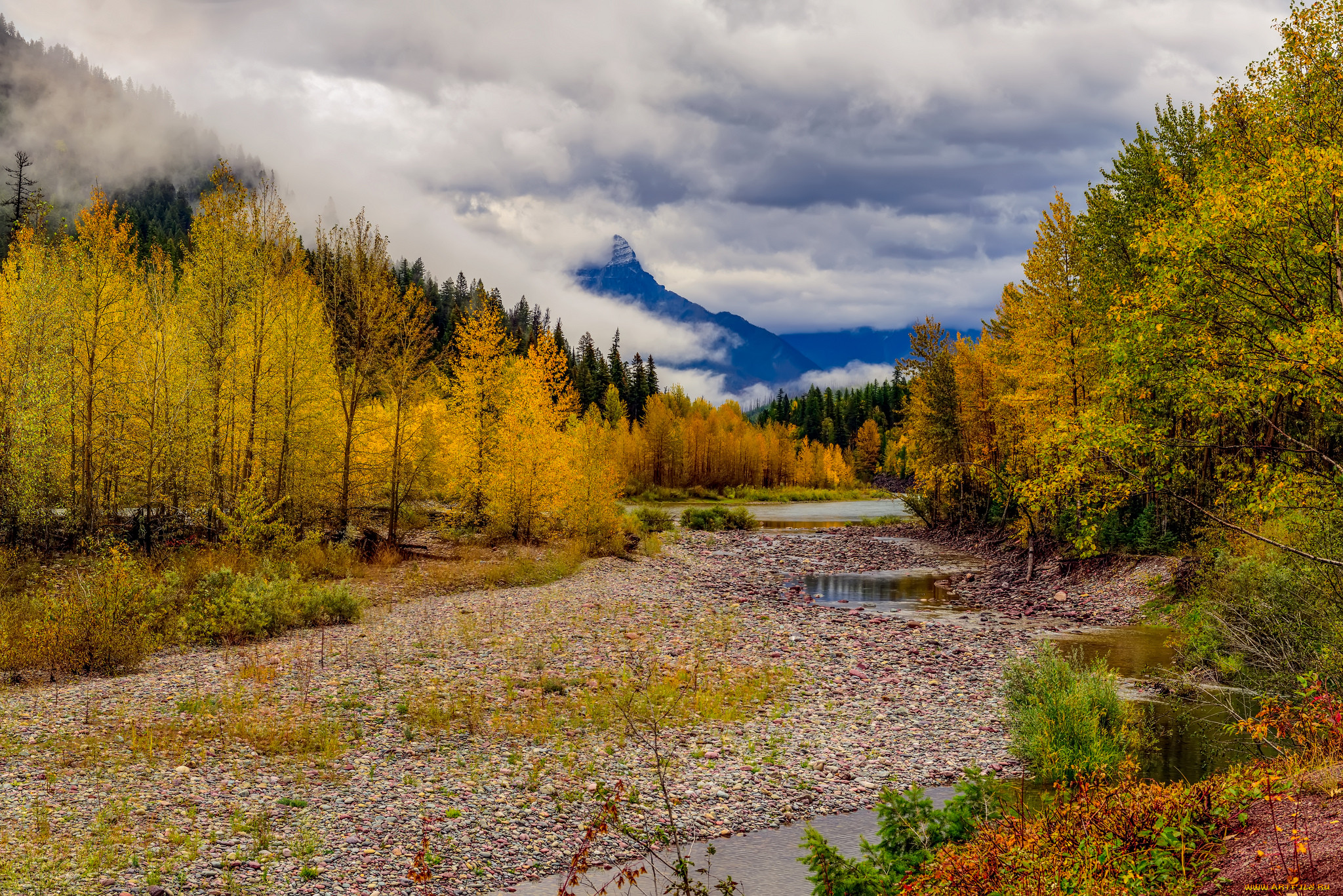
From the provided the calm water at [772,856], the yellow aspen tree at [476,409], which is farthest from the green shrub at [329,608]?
the calm water at [772,856]

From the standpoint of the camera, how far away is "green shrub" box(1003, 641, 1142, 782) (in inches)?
441

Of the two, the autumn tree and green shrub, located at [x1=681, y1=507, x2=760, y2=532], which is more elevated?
the autumn tree

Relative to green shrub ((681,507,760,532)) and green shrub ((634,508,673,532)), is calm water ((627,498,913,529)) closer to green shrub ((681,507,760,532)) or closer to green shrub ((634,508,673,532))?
green shrub ((681,507,760,532))

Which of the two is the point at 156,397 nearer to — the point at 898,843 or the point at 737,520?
the point at 898,843

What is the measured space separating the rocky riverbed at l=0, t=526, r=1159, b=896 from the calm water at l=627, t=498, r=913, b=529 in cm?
4021


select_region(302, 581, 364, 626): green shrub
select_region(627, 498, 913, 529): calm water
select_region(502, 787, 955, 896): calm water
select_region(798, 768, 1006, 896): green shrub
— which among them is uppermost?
select_region(798, 768, 1006, 896): green shrub

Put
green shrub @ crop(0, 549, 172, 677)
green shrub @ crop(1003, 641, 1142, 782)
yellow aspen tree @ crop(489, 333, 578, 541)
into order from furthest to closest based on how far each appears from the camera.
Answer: yellow aspen tree @ crop(489, 333, 578, 541) → green shrub @ crop(0, 549, 172, 677) → green shrub @ crop(1003, 641, 1142, 782)

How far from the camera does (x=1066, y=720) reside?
11789 mm

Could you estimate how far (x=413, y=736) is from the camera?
41.0ft

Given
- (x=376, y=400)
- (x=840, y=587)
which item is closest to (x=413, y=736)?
(x=840, y=587)

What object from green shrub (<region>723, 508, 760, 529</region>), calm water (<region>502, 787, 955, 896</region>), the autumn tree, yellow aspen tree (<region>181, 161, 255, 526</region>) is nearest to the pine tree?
yellow aspen tree (<region>181, 161, 255, 526</region>)

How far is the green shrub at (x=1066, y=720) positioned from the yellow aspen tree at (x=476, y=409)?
82.1ft

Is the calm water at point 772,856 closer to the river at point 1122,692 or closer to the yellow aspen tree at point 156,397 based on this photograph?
the river at point 1122,692

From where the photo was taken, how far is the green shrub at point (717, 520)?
5509 centimetres
